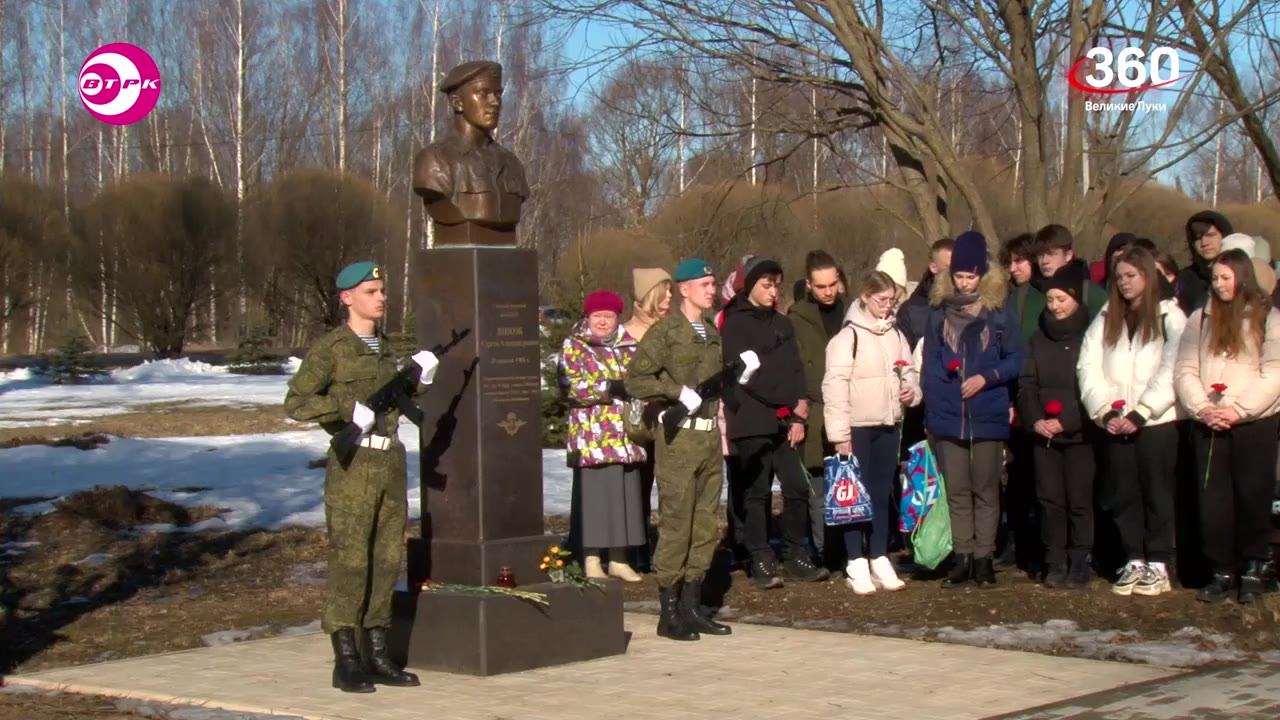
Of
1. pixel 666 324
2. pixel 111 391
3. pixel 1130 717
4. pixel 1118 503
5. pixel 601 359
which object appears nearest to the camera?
pixel 1130 717

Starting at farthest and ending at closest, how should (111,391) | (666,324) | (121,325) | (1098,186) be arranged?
(121,325), (111,391), (1098,186), (666,324)

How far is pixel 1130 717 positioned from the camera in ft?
21.4

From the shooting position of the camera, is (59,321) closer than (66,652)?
Result: No

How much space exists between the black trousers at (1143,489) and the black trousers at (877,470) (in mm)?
1274

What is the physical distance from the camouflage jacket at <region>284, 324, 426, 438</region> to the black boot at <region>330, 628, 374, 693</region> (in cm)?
92

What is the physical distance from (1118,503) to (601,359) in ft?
10.8

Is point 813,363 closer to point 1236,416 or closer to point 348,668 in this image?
point 1236,416

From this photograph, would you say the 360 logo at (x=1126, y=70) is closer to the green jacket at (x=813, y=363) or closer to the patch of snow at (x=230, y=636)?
the green jacket at (x=813, y=363)

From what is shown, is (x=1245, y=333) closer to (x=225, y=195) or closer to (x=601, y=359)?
(x=601, y=359)

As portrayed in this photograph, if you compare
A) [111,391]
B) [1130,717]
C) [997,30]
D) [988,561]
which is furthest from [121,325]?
[1130,717]

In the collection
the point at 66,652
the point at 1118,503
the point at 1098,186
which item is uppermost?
the point at 1098,186

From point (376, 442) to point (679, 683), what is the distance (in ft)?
5.71

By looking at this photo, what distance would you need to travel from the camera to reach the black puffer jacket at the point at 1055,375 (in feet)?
32.7

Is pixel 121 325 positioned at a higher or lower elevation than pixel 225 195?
lower
